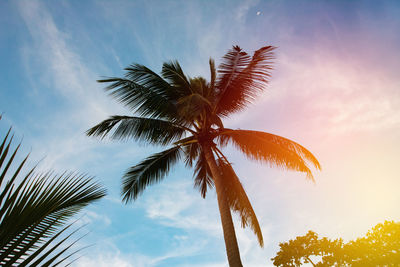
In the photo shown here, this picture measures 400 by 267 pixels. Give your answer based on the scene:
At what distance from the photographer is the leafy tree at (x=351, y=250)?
13602 millimetres

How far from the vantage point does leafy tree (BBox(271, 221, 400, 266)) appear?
13602 mm

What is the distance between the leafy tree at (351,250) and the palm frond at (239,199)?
8.07m

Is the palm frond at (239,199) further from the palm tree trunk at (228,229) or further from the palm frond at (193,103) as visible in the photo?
the palm frond at (193,103)

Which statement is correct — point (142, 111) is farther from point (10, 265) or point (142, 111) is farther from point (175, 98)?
point (10, 265)

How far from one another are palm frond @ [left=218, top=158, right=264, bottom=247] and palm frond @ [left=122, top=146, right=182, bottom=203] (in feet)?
6.11

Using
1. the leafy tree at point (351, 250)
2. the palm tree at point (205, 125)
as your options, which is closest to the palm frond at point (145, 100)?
the palm tree at point (205, 125)

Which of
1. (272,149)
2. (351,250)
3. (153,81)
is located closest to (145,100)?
(153,81)

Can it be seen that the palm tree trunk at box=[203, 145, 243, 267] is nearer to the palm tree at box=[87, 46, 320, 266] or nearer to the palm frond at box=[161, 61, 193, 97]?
the palm tree at box=[87, 46, 320, 266]

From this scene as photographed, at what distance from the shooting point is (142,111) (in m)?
8.03

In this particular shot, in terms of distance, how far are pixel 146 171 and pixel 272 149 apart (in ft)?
14.5

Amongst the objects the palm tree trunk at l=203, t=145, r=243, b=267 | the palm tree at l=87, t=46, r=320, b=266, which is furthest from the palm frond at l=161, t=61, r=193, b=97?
the palm tree trunk at l=203, t=145, r=243, b=267

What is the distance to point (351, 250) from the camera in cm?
1445

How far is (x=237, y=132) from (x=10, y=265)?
724 cm

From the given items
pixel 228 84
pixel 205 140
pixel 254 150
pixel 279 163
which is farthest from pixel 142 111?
pixel 279 163
